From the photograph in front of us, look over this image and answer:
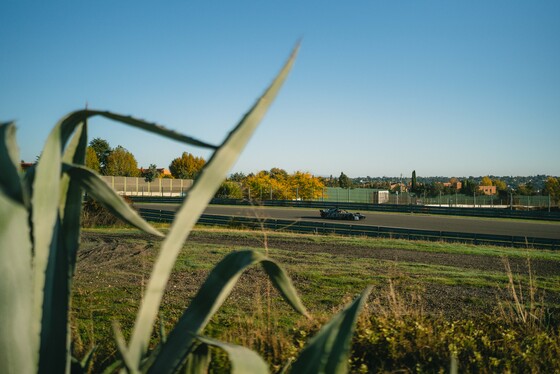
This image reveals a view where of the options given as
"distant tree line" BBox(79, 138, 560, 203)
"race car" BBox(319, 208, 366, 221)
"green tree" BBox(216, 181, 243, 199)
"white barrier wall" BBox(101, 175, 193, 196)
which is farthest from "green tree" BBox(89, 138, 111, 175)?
"race car" BBox(319, 208, 366, 221)

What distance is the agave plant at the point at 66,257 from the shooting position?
1175 mm

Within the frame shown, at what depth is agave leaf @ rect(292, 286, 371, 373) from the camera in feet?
4.77

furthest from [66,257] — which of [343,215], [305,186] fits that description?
[305,186]

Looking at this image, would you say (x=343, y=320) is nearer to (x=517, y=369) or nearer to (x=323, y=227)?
(x=517, y=369)

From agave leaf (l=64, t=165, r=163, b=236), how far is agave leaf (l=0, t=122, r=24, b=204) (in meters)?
0.15

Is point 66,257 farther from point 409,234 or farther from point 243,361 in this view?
point 409,234

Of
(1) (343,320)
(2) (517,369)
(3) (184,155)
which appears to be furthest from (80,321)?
(3) (184,155)

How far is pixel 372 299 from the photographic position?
767 cm

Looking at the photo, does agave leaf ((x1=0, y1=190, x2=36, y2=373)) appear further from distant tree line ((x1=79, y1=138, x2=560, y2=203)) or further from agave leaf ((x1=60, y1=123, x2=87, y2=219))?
distant tree line ((x1=79, y1=138, x2=560, y2=203))

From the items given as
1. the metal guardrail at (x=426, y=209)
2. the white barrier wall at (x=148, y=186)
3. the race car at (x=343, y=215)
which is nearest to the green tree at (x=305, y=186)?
the metal guardrail at (x=426, y=209)

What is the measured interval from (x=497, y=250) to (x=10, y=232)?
52.0 feet

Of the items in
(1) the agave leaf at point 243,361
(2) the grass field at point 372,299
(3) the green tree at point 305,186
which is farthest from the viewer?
(3) the green tree at point 305,186

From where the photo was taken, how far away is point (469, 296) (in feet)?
27.1

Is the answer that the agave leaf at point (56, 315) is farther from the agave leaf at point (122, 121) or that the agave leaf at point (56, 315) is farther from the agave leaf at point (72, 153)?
the agave leaf at point (122, 121)
